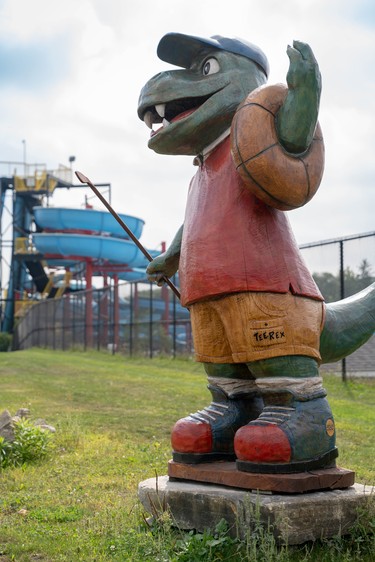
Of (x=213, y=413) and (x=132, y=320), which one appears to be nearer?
(x=213, y=413)

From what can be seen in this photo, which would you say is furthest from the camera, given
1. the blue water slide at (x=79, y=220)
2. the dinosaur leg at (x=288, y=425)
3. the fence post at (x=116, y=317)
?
the blue water slide at (x=79, y=220)

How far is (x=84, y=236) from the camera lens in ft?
86.8

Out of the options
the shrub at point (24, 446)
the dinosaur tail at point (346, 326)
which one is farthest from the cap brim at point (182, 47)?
the shrub at point (24, 446)

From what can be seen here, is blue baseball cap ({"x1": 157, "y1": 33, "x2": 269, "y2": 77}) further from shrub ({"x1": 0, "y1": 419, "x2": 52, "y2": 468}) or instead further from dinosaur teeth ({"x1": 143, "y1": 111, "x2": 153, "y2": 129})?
shrub ({"x1": 0, "y1": 419, "x2": 52, "y2": 468})

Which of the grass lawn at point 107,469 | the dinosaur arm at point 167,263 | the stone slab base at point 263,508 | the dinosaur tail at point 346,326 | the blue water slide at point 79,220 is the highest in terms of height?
the blue water slide at point 79,220

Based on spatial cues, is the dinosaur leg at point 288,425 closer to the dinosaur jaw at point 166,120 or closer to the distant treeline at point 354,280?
the dinosaur jaw at point 166,120

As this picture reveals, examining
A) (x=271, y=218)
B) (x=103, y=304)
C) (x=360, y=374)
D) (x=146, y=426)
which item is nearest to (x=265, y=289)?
(x=271, y=218)

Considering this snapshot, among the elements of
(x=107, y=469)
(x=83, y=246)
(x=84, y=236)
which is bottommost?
(x=107, y=469)

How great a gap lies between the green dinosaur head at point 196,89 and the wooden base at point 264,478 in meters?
1.51

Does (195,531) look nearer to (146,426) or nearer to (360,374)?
(146,426)

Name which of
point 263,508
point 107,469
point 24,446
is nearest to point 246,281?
point 263,508

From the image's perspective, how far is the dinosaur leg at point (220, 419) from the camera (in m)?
3.30

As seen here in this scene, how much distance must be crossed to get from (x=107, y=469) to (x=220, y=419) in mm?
1775

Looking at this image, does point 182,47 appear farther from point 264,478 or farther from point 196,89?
point 264,478
